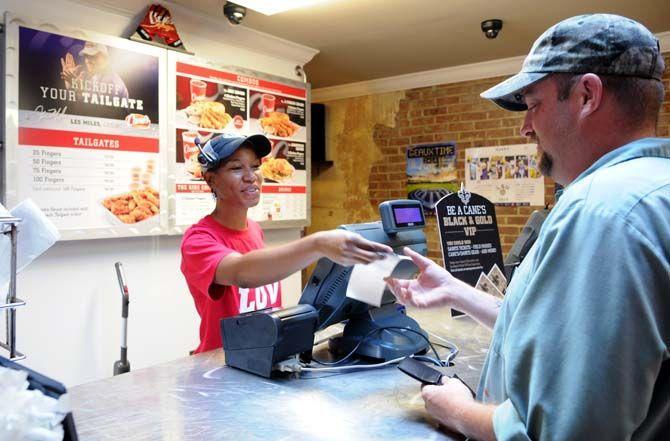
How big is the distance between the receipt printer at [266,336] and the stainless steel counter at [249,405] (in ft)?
0.12

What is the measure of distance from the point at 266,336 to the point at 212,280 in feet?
1.03

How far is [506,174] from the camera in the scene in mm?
4199

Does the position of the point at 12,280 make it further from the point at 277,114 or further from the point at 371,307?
the point at 277,114

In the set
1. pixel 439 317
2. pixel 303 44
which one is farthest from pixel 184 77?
pixel 439 317

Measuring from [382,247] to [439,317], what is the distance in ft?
2.86

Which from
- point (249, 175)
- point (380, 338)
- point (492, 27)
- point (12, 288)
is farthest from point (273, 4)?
point (12, 288)

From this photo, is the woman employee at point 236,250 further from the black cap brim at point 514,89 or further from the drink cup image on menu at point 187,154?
the drink cup image on menu at point 187,154

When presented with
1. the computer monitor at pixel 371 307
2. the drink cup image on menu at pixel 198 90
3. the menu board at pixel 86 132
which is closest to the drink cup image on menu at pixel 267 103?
the drink cup image on menu at pixel 198 90

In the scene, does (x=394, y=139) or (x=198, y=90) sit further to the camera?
(x=394, y=139)

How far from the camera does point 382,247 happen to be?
1296 mm

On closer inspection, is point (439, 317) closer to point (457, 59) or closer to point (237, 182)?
point (237, 182)

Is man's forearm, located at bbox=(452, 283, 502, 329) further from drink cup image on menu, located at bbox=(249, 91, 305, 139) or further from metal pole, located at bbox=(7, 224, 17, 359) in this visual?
drink cup image on menu, located at bbox=(249, 91, 305, 139)

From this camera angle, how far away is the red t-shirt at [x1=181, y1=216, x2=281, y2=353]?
1.57 meters

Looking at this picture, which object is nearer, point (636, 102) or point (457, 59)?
point (636, 102)
